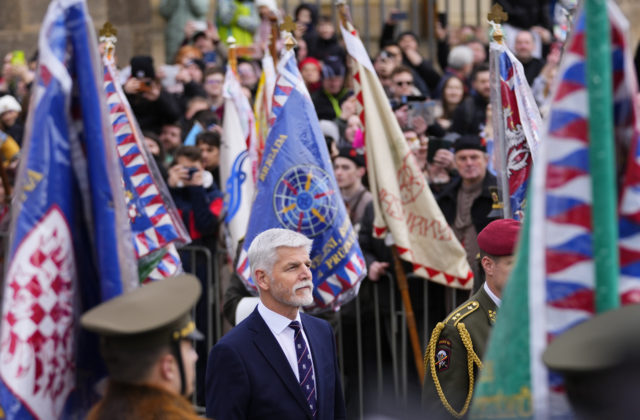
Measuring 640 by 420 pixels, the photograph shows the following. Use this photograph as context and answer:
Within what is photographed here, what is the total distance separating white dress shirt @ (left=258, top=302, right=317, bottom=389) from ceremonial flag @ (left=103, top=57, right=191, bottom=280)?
4.48 feet

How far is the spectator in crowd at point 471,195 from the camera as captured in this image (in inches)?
311

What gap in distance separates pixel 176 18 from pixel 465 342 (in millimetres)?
10270

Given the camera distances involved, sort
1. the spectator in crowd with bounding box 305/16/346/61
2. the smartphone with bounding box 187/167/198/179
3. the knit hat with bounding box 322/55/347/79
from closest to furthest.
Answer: the smartphone with bounding box 187/167/198/179
the knit hat with bounding box 322/55/347/79
the spectator in crowd with bounding box 305/16/346/61

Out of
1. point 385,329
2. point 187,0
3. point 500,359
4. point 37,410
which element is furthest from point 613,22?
point 187,0

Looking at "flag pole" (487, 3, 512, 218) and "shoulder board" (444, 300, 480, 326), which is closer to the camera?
"shoulder board" (444, 300, 480, 326)

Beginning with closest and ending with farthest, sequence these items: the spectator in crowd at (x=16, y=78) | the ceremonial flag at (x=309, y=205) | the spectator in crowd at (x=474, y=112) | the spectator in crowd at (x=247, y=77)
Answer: the ceremonial flag at (x=309, y=205)
the spectator in crowd at (x=474, y=112)
the spectator in crowd at (x=247, y=77)
the spectator in crowd at (x=16, y=78)

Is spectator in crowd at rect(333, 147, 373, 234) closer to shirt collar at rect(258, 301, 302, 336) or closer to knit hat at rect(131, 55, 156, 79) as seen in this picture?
knit hat at rect(131, 55, 156, 79)

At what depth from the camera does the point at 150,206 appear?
20.9 ft

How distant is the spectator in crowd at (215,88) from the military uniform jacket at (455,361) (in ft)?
21.2

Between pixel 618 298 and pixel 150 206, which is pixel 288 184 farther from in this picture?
pixel 618 298

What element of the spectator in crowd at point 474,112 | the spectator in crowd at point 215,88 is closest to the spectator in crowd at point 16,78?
the spectator in crowd at point 215,88

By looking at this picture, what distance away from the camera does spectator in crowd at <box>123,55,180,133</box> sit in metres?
10.8

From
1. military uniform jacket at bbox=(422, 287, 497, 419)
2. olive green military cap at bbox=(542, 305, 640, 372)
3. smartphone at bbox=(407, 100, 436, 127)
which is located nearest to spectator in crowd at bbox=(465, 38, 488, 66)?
smartphone at bbox=(407, 100, 436, 127)

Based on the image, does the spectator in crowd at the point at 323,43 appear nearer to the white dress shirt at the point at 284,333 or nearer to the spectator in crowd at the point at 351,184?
the spectator in crowd at the point at 351,184
